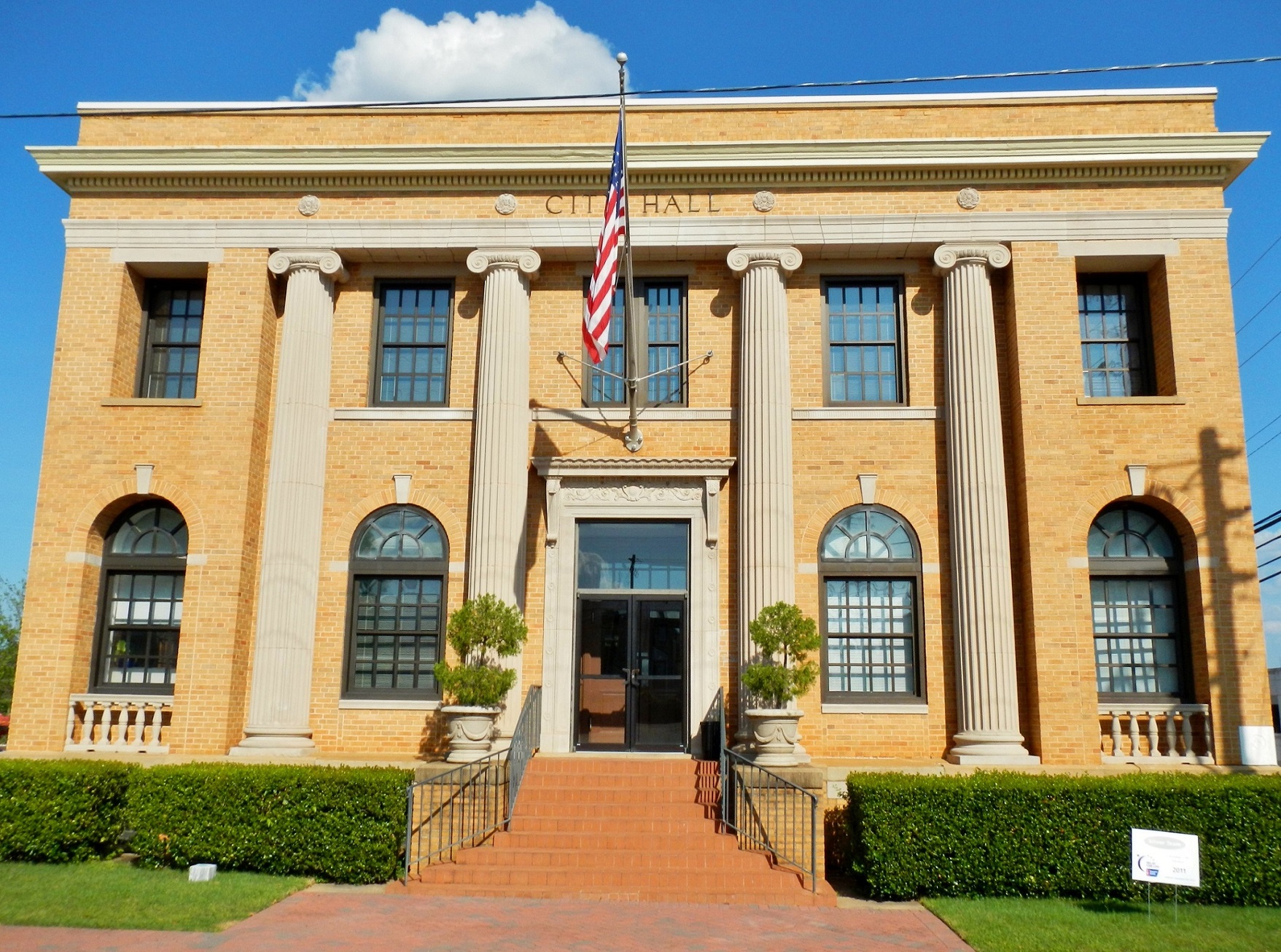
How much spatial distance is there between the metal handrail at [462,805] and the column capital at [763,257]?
24.4 feet

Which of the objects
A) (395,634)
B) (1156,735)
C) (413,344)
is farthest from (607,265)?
(1156,735)

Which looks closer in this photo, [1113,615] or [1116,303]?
[1113,615]

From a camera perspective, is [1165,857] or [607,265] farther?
[607,265]

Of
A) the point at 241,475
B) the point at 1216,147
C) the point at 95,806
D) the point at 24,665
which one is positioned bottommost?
the point at 95,806

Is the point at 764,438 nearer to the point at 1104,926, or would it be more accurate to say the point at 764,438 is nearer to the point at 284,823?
the point at 1104,926

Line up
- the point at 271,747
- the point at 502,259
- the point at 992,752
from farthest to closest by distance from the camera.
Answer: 1. the point at 502,259
2. the point at 271,747
3. the point at 992,752

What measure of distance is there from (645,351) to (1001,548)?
6.08m

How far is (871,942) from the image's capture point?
10336mm

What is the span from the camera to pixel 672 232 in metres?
17.1

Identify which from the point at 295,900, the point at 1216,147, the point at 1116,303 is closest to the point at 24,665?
the point at 295,900

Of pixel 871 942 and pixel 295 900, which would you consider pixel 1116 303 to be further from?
pixel 295 900

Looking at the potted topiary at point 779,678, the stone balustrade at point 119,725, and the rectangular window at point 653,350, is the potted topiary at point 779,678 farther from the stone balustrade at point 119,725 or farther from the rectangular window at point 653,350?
the stone balustrade at point 119,725

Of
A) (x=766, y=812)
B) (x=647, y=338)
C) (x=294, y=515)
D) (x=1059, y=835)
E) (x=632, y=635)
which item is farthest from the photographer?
(x=647, y=338)

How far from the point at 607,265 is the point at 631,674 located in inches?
235
